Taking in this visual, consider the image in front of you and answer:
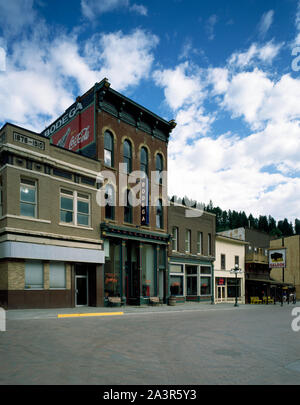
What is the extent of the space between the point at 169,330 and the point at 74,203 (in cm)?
1120

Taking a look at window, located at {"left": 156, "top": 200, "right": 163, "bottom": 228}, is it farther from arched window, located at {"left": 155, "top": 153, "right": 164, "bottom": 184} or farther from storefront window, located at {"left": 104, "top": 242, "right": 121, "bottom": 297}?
storefront window, located at {"left": 104, "top": 242, "right": 121, "bottom": 297}

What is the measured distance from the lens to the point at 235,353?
9.16 m

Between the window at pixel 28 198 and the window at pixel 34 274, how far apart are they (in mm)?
2568

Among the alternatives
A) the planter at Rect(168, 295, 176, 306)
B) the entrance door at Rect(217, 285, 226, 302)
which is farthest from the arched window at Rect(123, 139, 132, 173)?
the entrance door at Rect(217, 285, 226, 302)

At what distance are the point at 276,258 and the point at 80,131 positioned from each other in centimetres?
3153

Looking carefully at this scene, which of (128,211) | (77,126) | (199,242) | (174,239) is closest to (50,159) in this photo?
(77,126)

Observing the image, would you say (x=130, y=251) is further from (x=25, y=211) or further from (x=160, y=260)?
(x=25, y=211)

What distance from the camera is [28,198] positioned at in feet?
64.5

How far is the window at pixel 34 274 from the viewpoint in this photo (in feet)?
62.5

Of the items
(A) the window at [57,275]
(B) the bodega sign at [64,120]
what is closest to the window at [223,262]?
(B) the bodega sign at [64,120]

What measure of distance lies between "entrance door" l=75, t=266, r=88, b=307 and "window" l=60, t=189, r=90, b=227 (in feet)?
9.86

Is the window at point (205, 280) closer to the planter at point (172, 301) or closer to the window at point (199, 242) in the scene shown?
the window at point (199, 242)

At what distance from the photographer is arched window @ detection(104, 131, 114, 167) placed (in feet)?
83.1
